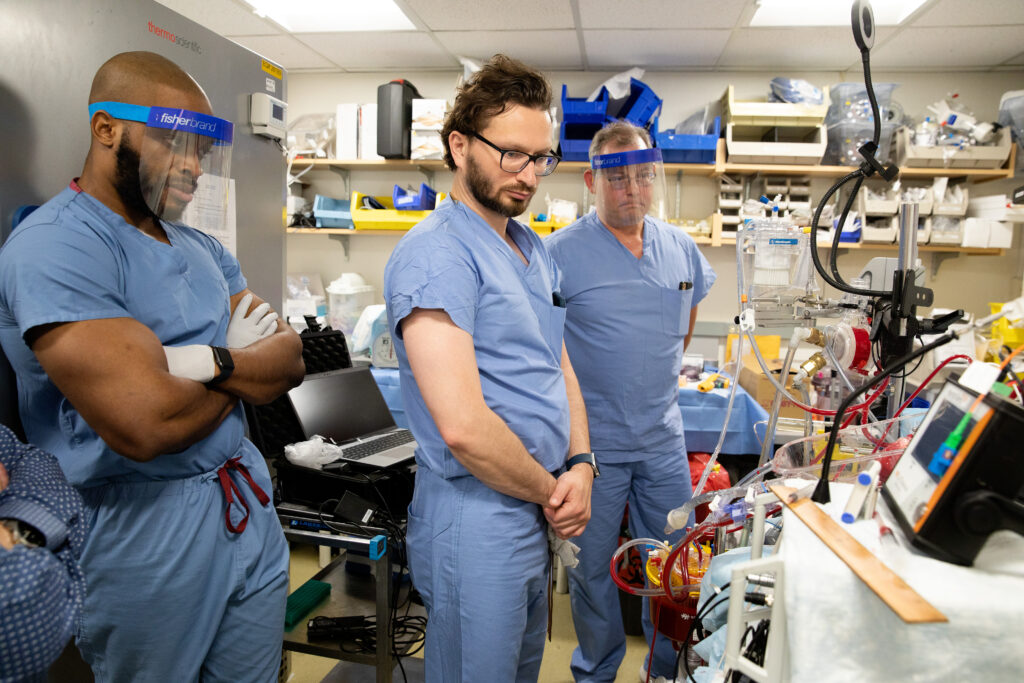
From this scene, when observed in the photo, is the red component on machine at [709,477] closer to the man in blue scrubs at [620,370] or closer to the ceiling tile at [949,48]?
the man in blue scrubs at [620,370]

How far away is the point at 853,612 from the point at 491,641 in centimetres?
74

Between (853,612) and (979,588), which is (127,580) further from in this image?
(979,588)

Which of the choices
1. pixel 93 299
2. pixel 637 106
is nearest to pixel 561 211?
pixel 637 106

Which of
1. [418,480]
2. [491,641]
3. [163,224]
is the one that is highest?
[163,224]

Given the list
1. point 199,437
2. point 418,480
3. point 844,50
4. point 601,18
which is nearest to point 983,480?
point 418,480

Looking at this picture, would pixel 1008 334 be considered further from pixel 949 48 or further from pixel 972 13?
pixel 949 48

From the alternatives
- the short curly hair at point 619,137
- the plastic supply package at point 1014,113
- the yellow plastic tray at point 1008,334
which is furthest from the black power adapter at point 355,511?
the plastic supply package at point 1014,113

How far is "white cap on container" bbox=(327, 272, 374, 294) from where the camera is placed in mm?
3746

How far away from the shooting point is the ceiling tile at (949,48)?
2961mm

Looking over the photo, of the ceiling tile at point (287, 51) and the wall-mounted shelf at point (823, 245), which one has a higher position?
the ceiling tile at point (287, 51)

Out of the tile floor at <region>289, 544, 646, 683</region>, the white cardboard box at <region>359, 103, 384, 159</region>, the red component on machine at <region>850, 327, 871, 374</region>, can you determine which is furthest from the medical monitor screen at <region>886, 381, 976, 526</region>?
the white cardboard box at <region>359, 103, 384, 159</region>

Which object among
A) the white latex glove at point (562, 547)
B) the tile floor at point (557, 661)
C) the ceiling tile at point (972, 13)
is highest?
the ceiling tile at point (972, 13)

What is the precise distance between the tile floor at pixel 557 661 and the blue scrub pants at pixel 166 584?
94 cm

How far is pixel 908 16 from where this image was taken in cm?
277
